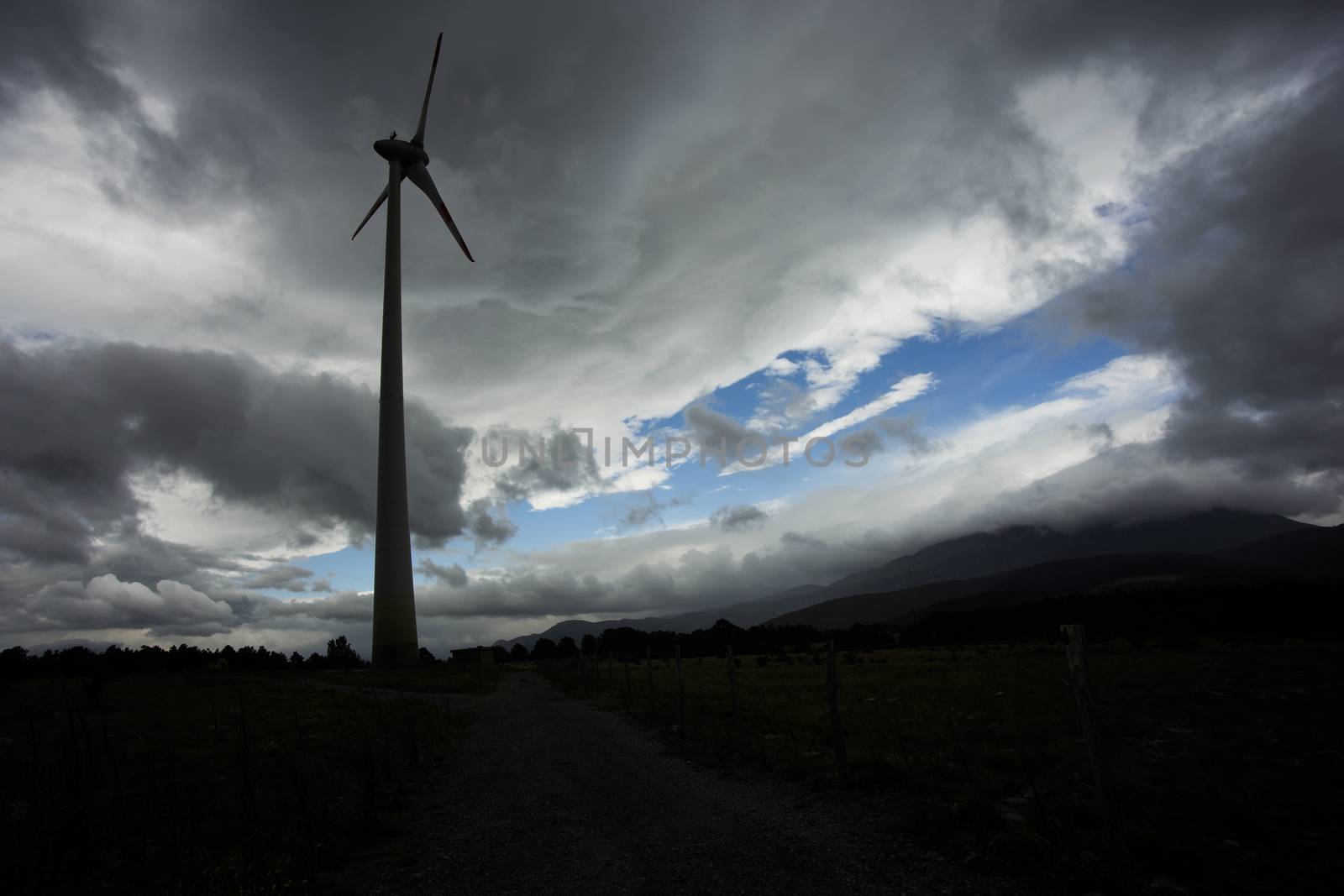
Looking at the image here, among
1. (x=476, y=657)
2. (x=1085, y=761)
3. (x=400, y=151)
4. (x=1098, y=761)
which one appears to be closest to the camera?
(x=1098, y=761)

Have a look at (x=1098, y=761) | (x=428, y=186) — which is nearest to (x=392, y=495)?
(x=428, y=186)

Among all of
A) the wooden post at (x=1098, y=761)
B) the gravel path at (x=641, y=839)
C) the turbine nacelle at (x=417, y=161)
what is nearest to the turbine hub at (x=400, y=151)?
the turbine nacelle at (x=417, y=161)

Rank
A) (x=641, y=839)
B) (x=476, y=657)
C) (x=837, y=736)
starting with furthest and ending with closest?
(x=476, y=657), (x=837, y=736), (x=641, y=839)

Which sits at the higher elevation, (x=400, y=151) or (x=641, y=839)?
(x=400, y=151)

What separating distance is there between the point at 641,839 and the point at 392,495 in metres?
57.6

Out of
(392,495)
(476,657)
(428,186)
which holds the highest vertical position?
(428,186)

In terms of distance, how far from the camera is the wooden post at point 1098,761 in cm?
891

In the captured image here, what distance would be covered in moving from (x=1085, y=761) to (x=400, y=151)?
76.5 metres

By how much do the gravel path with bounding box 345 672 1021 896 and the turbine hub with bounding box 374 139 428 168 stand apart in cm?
6819

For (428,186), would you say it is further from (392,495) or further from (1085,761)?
(1085,761)

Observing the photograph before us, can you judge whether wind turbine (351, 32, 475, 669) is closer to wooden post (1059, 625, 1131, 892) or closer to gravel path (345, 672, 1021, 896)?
gravel path (345, 672, 1021, 896)

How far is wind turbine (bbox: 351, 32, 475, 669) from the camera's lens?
63.0 meters

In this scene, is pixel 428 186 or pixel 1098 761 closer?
pixel 1098 761

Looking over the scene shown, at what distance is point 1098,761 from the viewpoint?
369 inches
